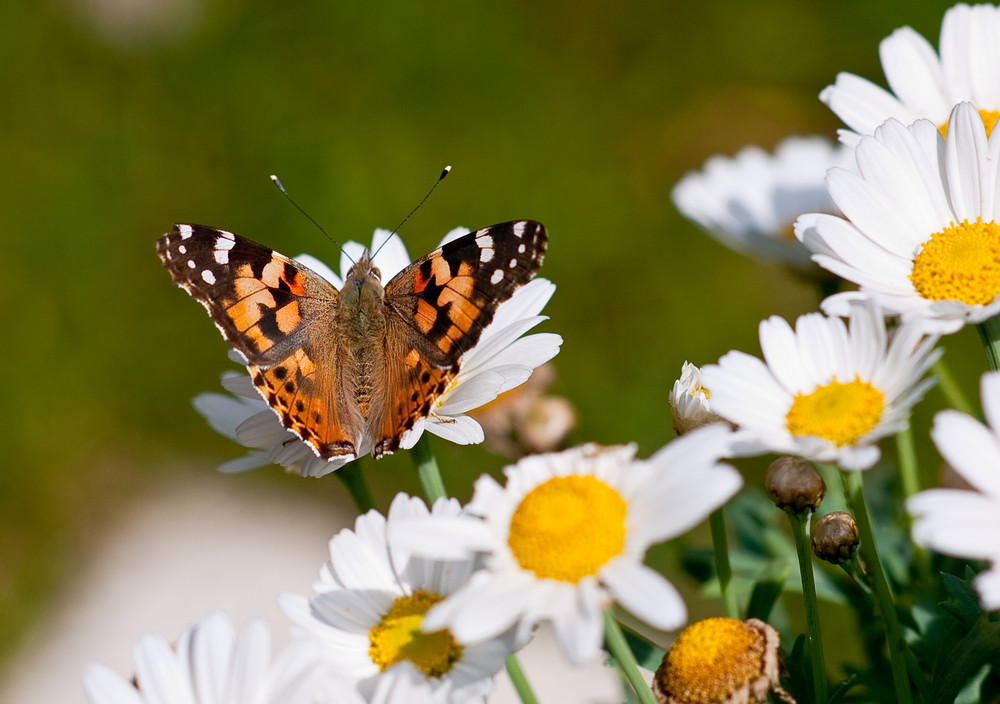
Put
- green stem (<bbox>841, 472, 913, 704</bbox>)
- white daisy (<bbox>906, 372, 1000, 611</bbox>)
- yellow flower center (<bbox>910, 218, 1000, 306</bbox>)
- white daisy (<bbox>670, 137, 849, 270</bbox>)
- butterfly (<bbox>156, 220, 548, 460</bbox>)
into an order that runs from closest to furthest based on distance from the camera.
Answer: white daisy (<bbox>906, 372, 1000, 611</bbox>) → green stem (<bbox>841, 472, 913, 704</bbox>) → yellow flower center (<bbox>910, 218, 1000, 306</bbox>) → butterfly (<bbox>156, 220, 548, 460</bbox>) → white daisy (<bbox>670, 137, 849, 270</bbox>)

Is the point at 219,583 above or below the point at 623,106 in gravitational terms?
below

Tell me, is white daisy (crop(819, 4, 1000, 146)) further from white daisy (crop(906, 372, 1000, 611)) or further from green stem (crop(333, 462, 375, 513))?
green stem (crop(333, 462, 375, 513))

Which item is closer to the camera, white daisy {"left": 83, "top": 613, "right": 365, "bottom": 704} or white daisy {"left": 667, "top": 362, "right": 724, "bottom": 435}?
white daisy {"left": 83, "top": 613, "right": 365, "bottom": 704}

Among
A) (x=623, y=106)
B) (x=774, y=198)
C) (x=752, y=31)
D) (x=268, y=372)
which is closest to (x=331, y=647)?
(x=268, y=372)

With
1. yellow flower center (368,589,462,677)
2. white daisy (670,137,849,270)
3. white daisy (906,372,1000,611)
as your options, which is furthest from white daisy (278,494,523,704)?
white daisy (670,137,849,270)

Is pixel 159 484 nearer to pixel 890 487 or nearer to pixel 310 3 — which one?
pixel 310 3

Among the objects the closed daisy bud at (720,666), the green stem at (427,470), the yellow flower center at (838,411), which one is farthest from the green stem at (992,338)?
the green stem at (427,470)

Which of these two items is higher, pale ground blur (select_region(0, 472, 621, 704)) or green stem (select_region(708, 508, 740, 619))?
green stem (select_region(708, 508, 740, 619))
